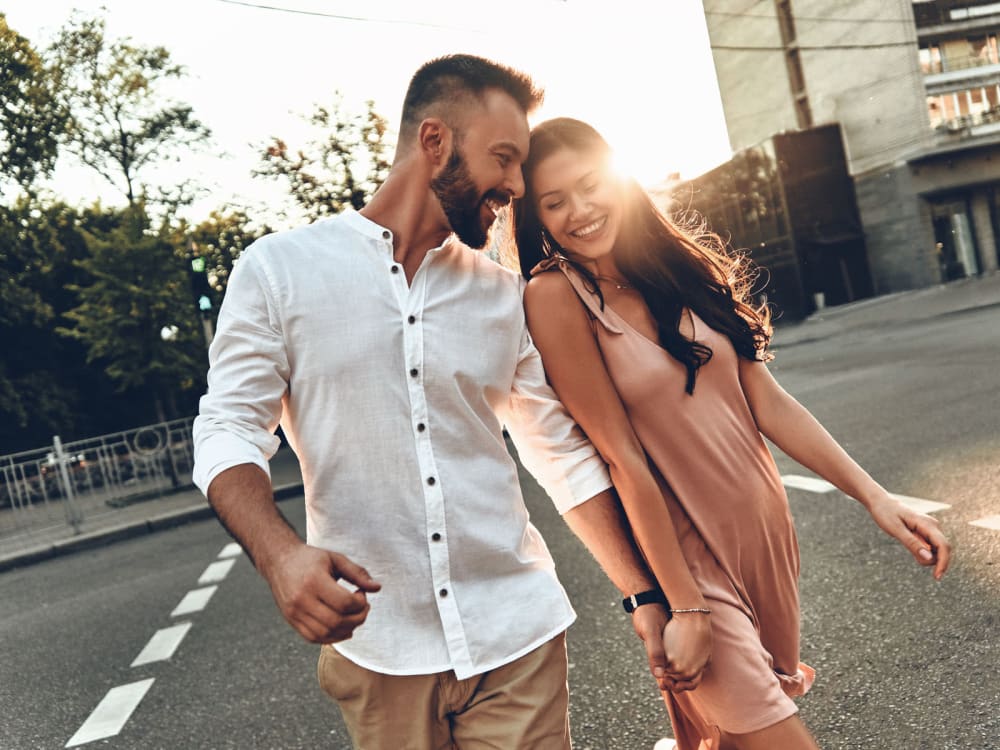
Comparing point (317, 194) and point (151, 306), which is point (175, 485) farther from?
point (317, 194)

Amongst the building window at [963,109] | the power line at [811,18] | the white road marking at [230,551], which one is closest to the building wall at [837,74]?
the power line at [811,18]

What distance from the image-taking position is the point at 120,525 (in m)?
11.9

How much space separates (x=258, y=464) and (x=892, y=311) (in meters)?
27.5

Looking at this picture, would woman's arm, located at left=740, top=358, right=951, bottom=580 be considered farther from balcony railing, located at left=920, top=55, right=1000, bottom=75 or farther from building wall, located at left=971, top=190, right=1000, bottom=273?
building wall, located at left=971, top=190, right=1000, bottom=273

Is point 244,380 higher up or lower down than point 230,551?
higher up

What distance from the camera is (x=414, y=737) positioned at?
1720 millimetres

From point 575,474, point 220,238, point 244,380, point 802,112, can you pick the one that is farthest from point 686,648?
point 802,112

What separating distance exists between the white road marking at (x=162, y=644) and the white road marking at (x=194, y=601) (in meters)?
0.35

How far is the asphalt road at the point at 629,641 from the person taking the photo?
3.24 metres

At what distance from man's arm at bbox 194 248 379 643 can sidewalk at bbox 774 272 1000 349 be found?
22.4 m

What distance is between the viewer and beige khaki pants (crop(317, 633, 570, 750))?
172 centimetres

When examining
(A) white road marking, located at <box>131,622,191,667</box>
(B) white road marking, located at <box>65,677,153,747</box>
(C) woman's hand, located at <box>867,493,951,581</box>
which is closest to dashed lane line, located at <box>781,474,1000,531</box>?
(C) woman's hand, located at <box>867,493,951,581</box>

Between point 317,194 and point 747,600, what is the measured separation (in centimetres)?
1801

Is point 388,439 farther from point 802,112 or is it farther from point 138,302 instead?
point 802,112
